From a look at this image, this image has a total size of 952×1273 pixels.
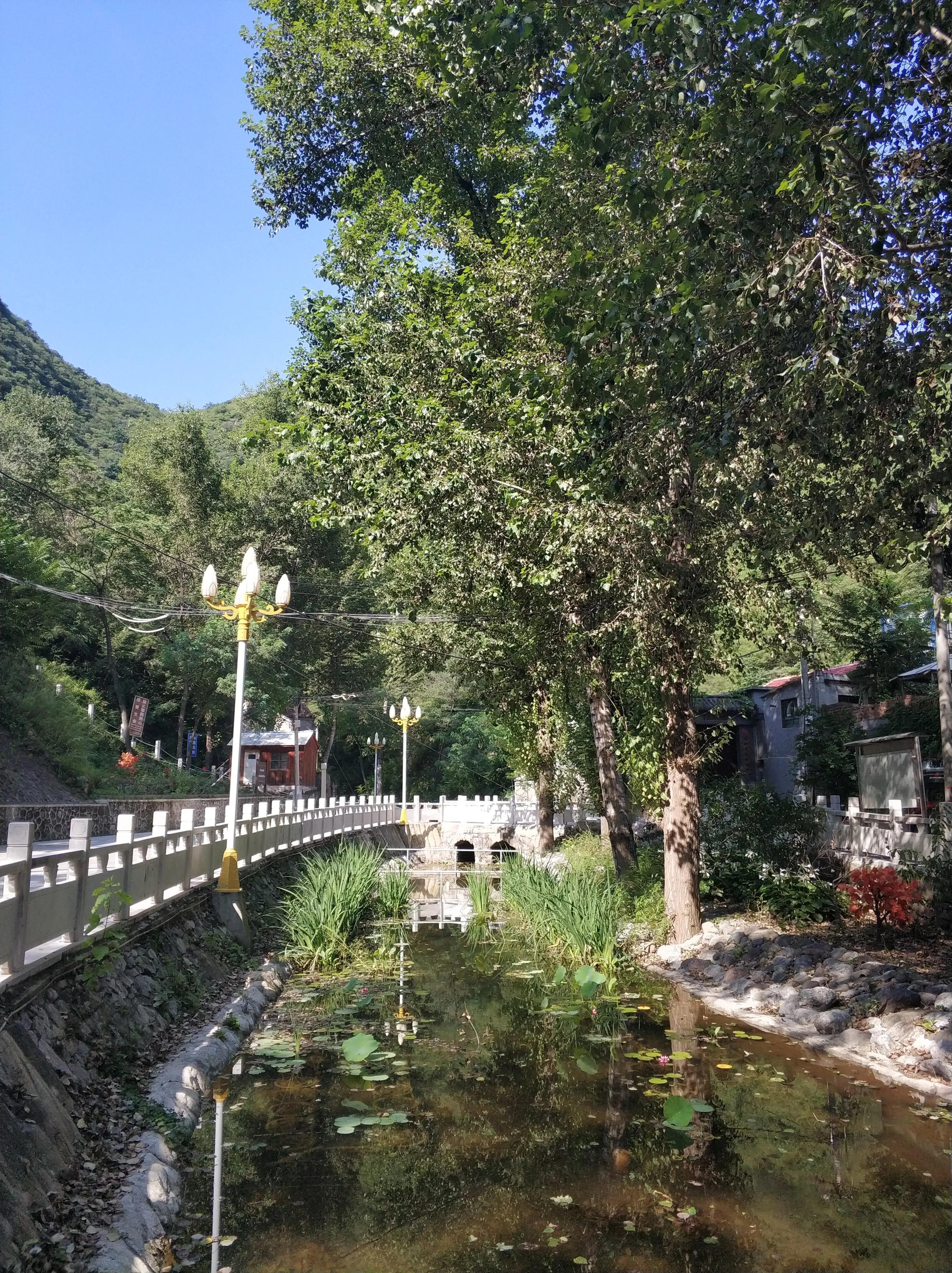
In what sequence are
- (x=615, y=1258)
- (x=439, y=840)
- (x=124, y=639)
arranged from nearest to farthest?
(x=615, y=1258) < (x=439, y=840) < (x=124, y=639)

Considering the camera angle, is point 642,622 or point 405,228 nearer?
point 642,622

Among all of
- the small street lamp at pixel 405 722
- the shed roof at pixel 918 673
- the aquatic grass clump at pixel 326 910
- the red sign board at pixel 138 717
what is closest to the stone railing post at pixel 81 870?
the aquatic grass clump at pixel 326 910

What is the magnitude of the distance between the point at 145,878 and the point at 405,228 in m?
11.3

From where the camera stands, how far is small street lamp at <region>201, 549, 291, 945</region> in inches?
524

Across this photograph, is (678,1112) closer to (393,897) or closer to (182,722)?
(393,897)

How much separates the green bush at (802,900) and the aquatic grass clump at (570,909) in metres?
2.35

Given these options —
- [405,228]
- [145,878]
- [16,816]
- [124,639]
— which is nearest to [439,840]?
[124,639]

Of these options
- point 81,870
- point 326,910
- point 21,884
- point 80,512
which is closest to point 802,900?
point 326,910

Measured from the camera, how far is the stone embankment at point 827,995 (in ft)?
28.0

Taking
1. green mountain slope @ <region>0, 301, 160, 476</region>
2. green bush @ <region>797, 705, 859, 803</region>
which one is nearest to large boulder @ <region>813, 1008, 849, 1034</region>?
green bush @ <region>797, 705, 859, 803</region>

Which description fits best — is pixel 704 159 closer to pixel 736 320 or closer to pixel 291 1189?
pixel 736 320

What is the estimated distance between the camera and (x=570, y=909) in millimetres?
13734

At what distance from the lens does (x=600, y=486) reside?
9898 mm

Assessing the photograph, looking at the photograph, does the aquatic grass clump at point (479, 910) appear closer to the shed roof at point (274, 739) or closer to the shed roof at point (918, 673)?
the shed roof at point (918, 673)
